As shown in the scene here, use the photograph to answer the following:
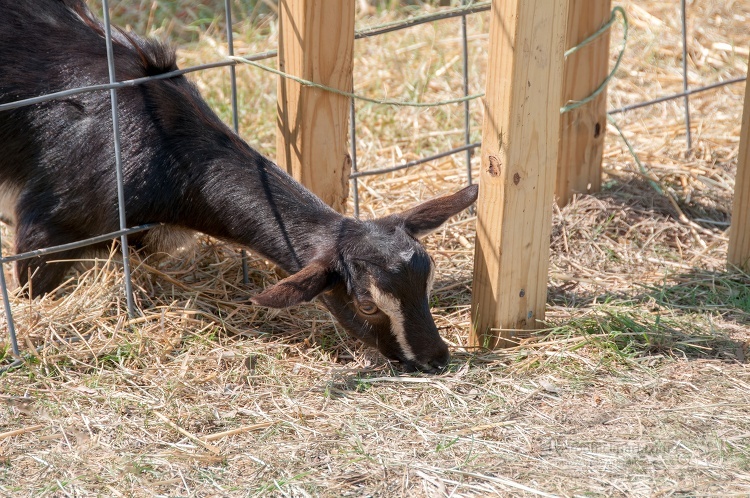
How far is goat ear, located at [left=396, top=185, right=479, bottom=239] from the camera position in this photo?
16.1 ft

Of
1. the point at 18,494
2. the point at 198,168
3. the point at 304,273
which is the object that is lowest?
the point at 18,494

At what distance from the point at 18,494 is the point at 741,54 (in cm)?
732

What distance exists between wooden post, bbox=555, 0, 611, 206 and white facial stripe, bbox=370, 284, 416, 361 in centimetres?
215

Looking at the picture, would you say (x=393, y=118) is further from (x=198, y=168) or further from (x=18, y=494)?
(x=18, y=494)

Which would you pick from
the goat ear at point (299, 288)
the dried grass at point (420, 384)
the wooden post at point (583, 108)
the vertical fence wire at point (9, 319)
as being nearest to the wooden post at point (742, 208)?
the dried grass at point (420, 384)

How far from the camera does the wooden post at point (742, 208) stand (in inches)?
216

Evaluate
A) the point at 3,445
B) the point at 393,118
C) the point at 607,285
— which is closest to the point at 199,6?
the point at 393,118

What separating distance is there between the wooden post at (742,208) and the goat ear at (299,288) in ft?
8.35

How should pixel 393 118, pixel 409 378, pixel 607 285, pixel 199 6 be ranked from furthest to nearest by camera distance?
pixel 199 6
pixel 393 118
pixel 607 285
pixel 409 378

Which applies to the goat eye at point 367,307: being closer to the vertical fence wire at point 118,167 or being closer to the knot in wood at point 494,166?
the knot in wood at point 494,166

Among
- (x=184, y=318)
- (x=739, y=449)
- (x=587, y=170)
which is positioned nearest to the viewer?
(x=739, y=449)

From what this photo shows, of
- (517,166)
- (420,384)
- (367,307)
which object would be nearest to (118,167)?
(367,307)

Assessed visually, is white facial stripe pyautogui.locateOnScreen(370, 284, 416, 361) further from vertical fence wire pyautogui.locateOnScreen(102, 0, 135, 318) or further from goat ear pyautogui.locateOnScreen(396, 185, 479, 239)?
vertical fence wire pyautogui.locateOnScreen(102, 0, 135, 318)

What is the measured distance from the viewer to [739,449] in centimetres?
391
